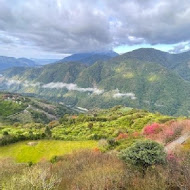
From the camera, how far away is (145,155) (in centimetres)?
3272

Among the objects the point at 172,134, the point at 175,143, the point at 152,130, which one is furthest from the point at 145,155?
the point at 152,130

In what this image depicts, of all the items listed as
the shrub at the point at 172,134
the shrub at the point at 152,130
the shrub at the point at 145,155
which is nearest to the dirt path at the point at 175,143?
the shrub at the point at 172,134

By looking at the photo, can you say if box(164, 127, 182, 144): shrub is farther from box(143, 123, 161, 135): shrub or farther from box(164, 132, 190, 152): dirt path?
box(143, 123, 161, 135): shrub

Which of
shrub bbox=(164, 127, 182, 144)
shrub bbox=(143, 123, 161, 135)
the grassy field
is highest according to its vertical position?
shrub bbox=(164, 127, 182, 144)

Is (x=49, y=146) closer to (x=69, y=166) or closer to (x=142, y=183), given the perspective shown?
(x=69, y=166)

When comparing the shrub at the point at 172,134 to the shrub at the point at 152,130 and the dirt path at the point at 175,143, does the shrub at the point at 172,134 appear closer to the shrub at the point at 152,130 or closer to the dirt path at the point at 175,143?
the dirt path at the point at 175,143

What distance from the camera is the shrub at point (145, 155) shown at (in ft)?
107

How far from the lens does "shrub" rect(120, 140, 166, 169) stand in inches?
1289

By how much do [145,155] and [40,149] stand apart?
173 feet

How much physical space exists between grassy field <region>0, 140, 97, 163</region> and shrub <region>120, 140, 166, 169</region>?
39851mm

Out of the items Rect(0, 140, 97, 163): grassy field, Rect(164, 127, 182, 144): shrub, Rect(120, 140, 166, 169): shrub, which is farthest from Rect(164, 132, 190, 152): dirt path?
Rect(0, 140, 97, 163): grassy field

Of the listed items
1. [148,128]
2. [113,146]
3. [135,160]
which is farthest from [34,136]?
[135,160]

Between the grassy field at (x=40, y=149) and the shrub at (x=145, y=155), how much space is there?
39.9 meters

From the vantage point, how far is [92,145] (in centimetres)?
7712
